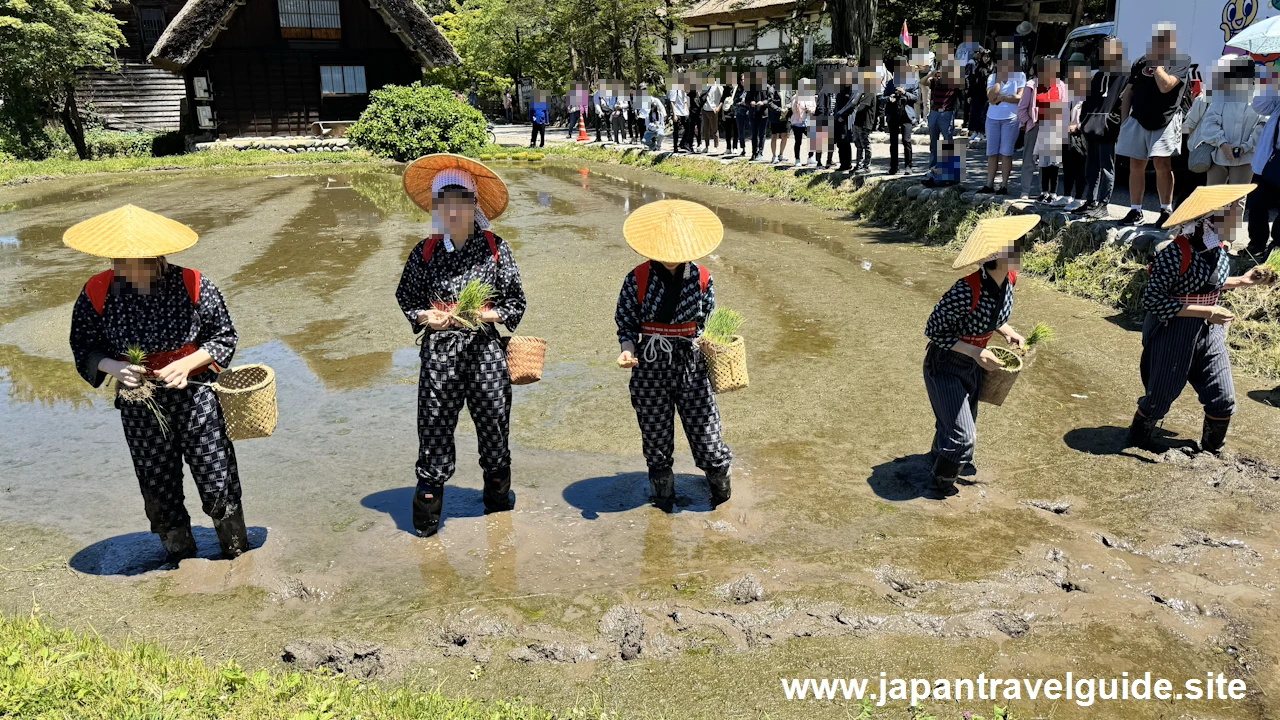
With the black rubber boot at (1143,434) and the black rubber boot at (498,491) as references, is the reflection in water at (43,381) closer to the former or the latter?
the black rubber boot at (498,491)

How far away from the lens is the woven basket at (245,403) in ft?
13.7

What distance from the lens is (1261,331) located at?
7406 mm

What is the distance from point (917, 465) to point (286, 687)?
3.76 metres

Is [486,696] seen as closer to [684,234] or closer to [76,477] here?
[684,234]

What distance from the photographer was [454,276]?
4.56 meters

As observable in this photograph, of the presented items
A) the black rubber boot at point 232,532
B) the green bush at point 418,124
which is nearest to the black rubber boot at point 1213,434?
the black rubber boot at point 232,532

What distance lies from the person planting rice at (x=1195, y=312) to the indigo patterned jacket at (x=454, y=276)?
3.66 metres

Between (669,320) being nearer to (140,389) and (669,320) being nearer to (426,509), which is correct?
(426,509)

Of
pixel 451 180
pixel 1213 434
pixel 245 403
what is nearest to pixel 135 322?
pixel 245 403

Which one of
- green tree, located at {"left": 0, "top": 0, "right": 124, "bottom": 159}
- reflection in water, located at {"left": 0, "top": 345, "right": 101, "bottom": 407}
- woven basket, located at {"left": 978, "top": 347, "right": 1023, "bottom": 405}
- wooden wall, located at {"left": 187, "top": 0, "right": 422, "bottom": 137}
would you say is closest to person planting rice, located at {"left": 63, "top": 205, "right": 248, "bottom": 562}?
reflection in water, located at {"left": 0, "top": 345, "right": 101, "bottom": 407}

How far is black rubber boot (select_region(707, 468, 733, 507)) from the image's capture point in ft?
16.3

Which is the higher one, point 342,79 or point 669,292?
point 342,79

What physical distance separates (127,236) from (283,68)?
30261 millimetres

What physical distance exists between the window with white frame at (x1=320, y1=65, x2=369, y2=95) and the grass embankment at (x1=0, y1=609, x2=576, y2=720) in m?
30.9
